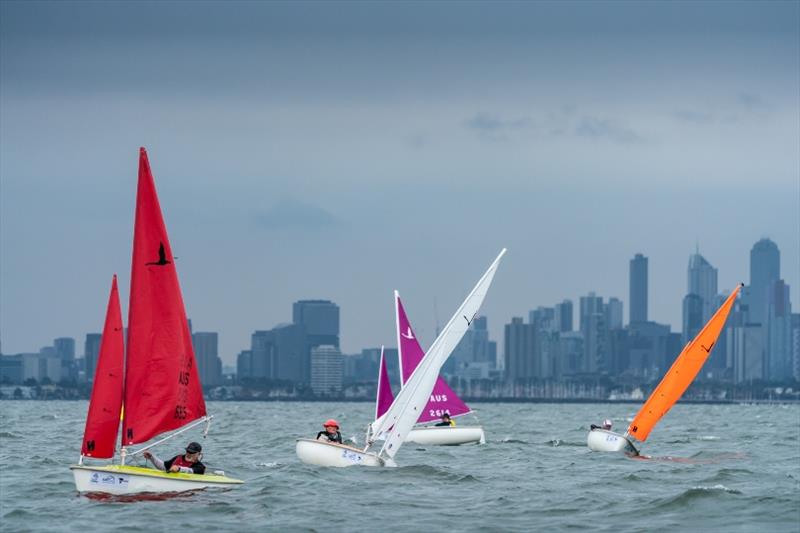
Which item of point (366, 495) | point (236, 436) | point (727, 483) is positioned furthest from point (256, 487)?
point (236, 436)

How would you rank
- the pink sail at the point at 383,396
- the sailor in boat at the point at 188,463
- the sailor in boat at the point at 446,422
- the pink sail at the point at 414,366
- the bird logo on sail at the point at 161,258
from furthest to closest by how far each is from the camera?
the pink sail at the point at 414,366 < the sailor in boat at the point at 446,422 < the pink sail at the point at 383,396 < the sailor in boat at the point at 188,463 < the bird logo on sail at the point at 161,258

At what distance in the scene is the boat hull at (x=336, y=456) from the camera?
3975cm

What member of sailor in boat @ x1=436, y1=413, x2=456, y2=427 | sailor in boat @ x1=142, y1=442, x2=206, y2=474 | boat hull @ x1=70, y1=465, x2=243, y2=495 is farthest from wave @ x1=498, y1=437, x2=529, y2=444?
boat hull @ x1=70, y1=465, x2=243, y2=495

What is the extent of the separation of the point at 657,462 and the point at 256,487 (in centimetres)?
1739

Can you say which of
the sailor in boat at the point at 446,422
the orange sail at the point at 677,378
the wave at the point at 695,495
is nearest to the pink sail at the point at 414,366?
the sailor in boat at the point at 446,422

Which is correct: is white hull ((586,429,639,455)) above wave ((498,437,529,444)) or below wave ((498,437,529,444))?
above

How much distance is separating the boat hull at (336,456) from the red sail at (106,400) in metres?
9.82

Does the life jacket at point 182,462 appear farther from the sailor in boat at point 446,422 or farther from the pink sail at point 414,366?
the pink sail at point 414,366

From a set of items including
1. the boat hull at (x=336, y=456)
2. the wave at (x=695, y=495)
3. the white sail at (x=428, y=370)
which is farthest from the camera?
the boat hull at (x=336, y=456)

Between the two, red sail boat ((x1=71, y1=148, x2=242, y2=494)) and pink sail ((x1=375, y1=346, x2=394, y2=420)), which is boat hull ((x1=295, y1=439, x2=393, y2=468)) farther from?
pink sail ((x1=375, y1=346, x2=394, y2=420))

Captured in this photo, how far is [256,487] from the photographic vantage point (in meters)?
36.0

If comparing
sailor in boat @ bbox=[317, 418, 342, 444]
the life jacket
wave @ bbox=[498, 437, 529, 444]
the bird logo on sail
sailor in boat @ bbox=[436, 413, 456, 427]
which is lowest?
wave @ bbox=[498, 437, 529, 444]

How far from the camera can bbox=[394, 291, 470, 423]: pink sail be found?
60.7 m

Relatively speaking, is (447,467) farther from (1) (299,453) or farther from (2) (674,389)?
(2) (674,389)
